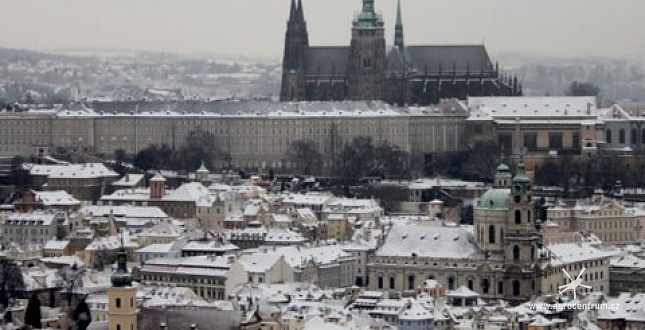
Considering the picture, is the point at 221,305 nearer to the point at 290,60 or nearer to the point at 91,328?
the point at 91,328

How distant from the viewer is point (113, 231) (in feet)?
230

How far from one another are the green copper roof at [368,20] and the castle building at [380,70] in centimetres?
4

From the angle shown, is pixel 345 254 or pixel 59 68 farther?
pixel 59 68

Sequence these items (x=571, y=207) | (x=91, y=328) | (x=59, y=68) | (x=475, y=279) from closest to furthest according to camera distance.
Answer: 1. (x=91, y=328)
2. (x=475, y=279)
3. (x=571, y=207)
4. (x=59, y=68)

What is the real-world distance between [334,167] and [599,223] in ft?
68.1

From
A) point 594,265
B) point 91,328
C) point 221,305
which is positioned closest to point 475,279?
point 594,265

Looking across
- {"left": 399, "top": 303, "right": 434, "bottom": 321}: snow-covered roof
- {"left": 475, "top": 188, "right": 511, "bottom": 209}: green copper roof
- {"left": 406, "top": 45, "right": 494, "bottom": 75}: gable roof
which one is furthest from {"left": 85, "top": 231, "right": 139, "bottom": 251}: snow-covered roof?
{"left": 406, "top": 45, "right": 494, "bottom": 75}: gable roof

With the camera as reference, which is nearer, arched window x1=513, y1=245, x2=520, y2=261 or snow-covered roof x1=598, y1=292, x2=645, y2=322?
snow-covered roof x1=598, y1=292, x2=645, y2=322

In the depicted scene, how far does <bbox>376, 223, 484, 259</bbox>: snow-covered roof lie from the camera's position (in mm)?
62541

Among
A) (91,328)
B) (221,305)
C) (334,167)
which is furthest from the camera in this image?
(334,167)

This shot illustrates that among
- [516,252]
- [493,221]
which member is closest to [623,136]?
[493,221]

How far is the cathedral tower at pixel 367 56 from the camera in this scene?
99938mm

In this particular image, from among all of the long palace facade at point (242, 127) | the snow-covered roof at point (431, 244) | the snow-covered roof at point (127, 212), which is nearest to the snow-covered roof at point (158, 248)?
the snow-covered roof at point (431, 244)

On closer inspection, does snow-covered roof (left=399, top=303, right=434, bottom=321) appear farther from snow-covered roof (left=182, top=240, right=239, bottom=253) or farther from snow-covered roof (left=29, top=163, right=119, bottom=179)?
A: snow-covered roof (left=29, top=163, right=119, bottom=179)
